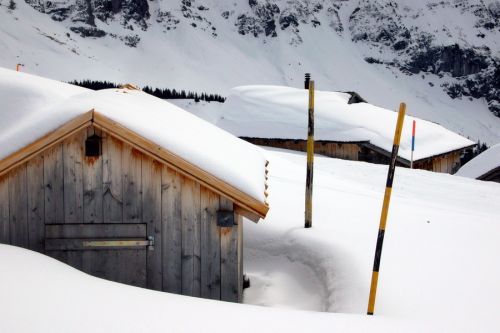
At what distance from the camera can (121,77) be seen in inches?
2336

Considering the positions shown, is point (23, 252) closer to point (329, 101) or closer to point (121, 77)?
point (329, 101)

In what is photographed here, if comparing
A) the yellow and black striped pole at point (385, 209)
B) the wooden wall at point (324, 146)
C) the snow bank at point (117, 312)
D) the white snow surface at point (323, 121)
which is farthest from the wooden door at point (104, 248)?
the wooden wall at point (324, 146)

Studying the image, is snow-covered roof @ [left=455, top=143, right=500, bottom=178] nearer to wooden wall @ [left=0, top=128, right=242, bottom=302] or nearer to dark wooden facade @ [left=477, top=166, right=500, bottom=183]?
dark wooden facade @ [left=477, top=166, right=500, bottom=183]

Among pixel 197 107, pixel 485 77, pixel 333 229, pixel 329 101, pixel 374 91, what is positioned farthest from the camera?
pixel 485 77

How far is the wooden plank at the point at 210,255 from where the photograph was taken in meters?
6.68

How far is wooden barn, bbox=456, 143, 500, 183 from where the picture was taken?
22.2m

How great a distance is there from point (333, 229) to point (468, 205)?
235 inches

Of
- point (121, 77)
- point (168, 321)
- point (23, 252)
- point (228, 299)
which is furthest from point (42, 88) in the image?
point (121, 77)

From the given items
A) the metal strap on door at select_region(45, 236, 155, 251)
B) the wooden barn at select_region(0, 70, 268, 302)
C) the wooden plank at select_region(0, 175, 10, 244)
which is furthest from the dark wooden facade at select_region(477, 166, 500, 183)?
the wooden plank at select_region(0, 175, 10, 244)

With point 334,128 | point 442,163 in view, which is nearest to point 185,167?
point 334,128

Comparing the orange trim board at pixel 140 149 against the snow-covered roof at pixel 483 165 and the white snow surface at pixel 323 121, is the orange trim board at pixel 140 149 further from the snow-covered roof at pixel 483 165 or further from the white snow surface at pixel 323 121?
the snow-covered roof at pixel 483 165

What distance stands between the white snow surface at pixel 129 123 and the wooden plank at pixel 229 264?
61cm

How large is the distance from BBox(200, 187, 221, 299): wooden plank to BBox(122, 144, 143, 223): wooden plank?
774mm

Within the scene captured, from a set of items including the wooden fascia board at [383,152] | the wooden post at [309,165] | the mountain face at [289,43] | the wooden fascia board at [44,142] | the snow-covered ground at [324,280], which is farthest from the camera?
the mountain face at [289,43]
